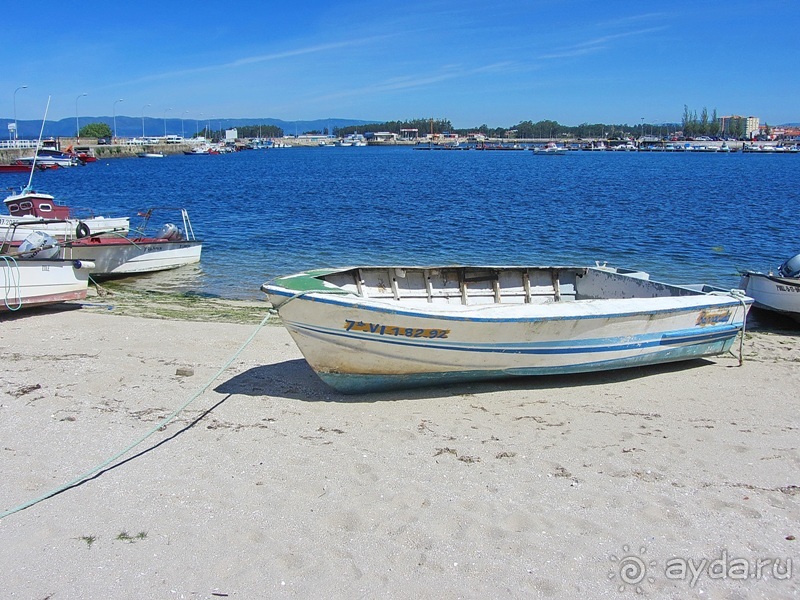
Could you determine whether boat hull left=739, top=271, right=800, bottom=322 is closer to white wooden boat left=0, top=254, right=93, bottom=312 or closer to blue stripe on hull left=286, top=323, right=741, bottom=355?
blue stripe on hull left=286, top=323, right=741, bottom=355

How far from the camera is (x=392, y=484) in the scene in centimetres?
627

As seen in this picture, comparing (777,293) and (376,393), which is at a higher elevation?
(777,293)

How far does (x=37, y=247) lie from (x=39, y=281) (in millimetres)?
1386

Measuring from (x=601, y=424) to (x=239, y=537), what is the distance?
4.50m

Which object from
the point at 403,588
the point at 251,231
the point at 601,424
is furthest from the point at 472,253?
the point at 403,588

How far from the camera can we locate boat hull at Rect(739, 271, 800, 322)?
13125 mm

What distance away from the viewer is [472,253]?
23938 mm

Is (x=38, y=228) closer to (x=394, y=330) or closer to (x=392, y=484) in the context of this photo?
(x=394, y=330)

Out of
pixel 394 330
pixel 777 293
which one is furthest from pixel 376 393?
pixel 777 293

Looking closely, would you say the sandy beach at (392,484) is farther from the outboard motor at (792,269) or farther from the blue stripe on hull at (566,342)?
the outboard motor at (792,269)

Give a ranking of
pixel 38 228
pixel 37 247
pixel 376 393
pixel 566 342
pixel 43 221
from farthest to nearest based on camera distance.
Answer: pixel 38 228, pixel 43 221, pixel 37 247, pixel 566 342, pixel 376 393

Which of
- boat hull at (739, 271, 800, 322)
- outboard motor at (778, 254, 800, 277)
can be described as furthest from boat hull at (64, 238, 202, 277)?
outboard motor at (778, 254, 800, 277)

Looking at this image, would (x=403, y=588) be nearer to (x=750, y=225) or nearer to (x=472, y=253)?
(x=472, y=253)

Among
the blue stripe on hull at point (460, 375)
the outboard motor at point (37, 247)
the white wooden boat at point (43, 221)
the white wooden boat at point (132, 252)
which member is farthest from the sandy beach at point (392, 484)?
the white wooden boat at point (43, 221)
